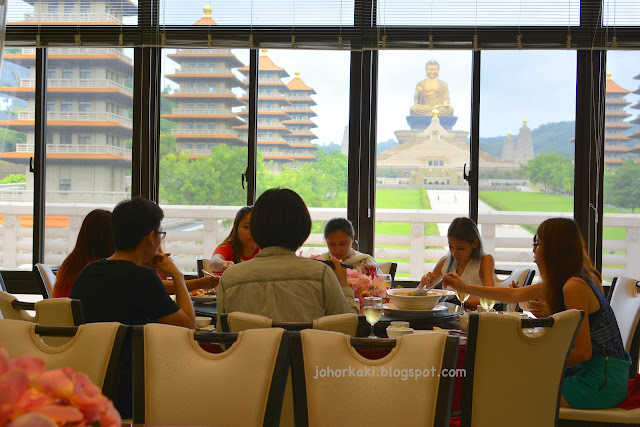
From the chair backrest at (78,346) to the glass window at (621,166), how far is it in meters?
3.95

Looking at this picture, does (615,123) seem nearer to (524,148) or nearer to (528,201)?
(524,148)

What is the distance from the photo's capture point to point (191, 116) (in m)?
4.86

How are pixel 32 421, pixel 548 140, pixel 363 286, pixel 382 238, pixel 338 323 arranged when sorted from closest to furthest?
pixel 32 421 < pixel 338 323 < pixel 363 286 < pixel 548 140 < pixel 382 238

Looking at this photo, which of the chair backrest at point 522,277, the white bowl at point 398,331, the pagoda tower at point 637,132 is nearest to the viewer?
the white bowl at point 398,331

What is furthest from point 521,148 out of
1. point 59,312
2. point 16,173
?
point 16,173

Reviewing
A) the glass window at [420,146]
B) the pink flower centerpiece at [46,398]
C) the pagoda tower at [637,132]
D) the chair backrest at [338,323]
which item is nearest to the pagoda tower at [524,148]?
the glass window at [420,146]

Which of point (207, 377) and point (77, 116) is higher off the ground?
point (77, 116)

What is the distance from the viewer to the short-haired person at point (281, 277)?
7.02 ft

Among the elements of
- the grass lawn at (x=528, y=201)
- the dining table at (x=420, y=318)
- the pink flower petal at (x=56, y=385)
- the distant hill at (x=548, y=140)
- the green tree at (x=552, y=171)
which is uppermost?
the distant hill at (x=548, y=140)

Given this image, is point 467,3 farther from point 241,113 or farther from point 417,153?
point 241,113

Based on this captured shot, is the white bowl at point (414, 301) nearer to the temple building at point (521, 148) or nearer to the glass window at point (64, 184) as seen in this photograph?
the temple building at point (521, 148)

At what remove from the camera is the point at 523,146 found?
470 cm

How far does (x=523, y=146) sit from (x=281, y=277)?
3116 mm

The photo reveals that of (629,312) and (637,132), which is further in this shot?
(637,132)
